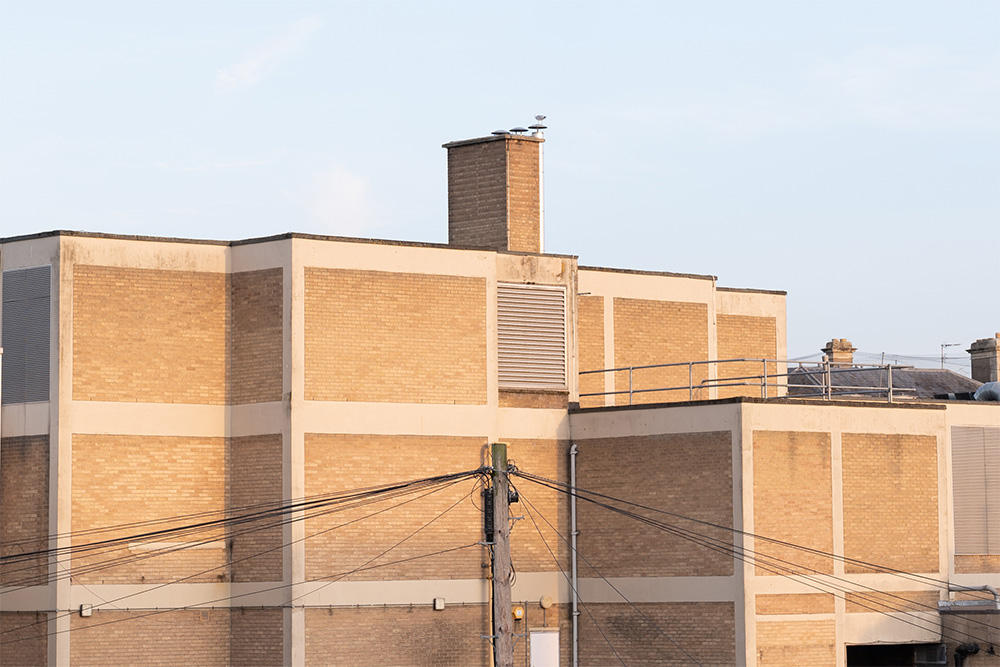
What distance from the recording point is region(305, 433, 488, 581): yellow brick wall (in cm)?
3338

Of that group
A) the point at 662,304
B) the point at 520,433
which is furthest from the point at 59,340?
the point at 662,304

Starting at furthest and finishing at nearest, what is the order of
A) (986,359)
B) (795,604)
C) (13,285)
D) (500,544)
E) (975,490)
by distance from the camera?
(986,359) < (975,490) < (13,285) < (795,604) < (500,544)

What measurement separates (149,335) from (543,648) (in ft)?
35.1

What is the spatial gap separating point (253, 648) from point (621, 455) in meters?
8.69

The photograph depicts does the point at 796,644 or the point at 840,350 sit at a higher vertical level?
the point at 840,350

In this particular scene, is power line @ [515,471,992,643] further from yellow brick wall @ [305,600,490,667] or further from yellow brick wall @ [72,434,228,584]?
yellow brick wall @ [72,434,228,584]

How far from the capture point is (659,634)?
3412cm

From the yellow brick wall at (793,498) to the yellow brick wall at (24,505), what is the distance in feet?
47.0

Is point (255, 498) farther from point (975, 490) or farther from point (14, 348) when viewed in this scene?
point (975, 490)

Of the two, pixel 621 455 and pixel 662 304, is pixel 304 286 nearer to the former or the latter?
pixel 621 455

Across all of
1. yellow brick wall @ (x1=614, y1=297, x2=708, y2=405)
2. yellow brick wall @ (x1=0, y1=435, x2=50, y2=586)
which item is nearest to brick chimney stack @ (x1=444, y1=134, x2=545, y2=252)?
yellow brick wall @ (x1=614, y1=297, x2=708, y2=405)

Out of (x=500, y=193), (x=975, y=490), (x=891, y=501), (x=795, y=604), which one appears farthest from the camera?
(x=500, y=193)

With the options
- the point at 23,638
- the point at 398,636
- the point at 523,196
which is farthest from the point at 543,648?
the point at 23,638

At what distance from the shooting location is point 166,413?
33906 mm
